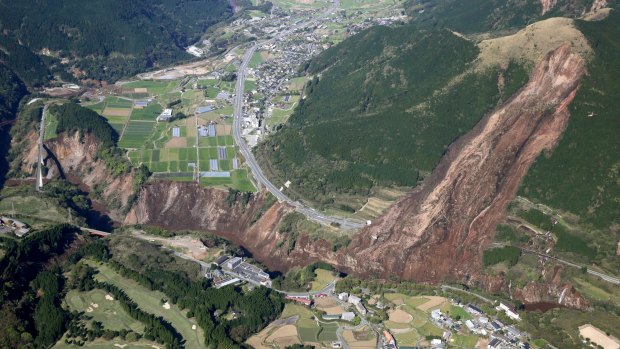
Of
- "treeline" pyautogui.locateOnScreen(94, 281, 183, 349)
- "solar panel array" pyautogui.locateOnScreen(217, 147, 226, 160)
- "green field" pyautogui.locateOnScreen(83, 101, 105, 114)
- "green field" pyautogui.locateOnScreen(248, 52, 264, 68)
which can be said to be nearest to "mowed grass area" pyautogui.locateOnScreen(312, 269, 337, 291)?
"treeline" pyautogui.locateOnScreen(94, 281, 183, 349)

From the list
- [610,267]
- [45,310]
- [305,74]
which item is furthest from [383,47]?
[45,310]

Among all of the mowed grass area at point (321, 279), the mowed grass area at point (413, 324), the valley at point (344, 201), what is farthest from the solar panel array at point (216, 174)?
the mowed grass area at point (413, 324)

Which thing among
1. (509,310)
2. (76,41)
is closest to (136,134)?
(76,41)

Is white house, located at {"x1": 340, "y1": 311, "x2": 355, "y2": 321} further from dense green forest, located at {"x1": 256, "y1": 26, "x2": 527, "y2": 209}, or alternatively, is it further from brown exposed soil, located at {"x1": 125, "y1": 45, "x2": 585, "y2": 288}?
dense green forest, located at {"x1": 256, "y1": 26, "x2": 527, "y2": 209}

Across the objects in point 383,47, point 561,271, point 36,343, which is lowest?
point 36,343

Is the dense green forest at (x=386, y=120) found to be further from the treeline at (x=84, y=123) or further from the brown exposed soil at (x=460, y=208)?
the treeline at (x=84, y=123)

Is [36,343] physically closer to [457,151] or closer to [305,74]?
[457,151]

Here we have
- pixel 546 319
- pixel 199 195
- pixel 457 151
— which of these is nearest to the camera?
pixel 546 319
